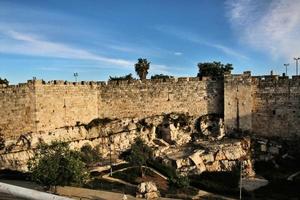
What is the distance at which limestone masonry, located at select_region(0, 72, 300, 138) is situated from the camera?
35094 millimetres

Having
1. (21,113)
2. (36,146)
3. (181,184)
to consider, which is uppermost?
(21,113)

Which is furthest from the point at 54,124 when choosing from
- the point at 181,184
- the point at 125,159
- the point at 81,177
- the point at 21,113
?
the point at 181,184

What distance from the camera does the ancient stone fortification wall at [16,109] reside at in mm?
35062

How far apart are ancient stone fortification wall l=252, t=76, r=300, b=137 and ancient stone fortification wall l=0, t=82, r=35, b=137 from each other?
65.4ft

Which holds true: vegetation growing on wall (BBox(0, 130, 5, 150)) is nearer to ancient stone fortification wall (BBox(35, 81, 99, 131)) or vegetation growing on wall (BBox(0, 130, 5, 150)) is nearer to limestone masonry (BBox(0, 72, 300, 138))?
limestone masonry (BBox(0, 72, 300, 138))

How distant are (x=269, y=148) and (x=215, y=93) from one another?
7.32m

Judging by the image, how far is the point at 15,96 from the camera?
116 ft

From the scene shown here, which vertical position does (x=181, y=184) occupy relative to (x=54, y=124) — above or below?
below

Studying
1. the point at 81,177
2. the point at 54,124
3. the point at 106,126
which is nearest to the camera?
the point at 81,177

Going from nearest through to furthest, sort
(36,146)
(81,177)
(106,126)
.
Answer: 1. (81,177)
2. (36,146)
3. (106,126)

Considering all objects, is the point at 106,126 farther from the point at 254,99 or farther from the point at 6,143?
the point at 254,99

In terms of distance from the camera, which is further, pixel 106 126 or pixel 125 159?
pixel 106 126

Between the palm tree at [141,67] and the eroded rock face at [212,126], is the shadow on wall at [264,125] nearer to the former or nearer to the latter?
the eroded rock face at [212,126]

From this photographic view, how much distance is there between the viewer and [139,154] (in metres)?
33.0
